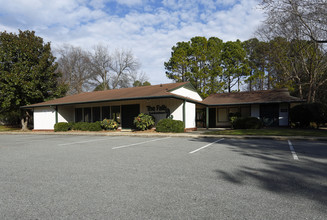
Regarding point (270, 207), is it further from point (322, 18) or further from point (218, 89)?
point (218, 89)

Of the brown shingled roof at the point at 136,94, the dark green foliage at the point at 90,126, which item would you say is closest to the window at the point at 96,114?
the brown shingled roof at the point at 136,94

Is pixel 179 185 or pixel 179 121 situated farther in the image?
pixel 179 121

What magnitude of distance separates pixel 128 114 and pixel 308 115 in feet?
48.8

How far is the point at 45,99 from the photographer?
25656 mm

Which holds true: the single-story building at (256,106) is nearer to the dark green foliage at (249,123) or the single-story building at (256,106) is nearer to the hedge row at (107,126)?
the dark green foliage at (249,123)

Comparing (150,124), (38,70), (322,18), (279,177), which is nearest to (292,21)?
(322,18)

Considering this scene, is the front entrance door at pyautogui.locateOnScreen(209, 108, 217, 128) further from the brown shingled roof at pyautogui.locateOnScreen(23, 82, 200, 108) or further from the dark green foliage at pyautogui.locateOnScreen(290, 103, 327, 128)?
the dark green foliage at pyautogui.locateOnScreen(290, 103, 327, 128)

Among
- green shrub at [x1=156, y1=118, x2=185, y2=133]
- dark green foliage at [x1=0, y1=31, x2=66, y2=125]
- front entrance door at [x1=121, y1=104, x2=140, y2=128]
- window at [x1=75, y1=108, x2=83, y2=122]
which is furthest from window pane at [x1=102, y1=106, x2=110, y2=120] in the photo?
dark green foliage at [x1=0, y1=31, x2=66, y2=125]

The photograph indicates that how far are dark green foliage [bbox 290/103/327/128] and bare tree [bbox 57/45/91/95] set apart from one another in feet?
111

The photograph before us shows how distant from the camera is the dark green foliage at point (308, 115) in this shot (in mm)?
16766

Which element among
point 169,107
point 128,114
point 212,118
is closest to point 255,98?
point 212,118

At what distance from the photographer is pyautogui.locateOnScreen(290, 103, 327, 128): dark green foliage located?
16.8m

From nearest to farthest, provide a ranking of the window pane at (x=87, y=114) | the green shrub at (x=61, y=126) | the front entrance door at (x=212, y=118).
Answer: the green shrub at (x=61, y=126), the window pane at (x=87, y=114), the front entrance door at (x=212, y=118)

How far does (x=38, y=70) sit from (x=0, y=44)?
4.95 meters
